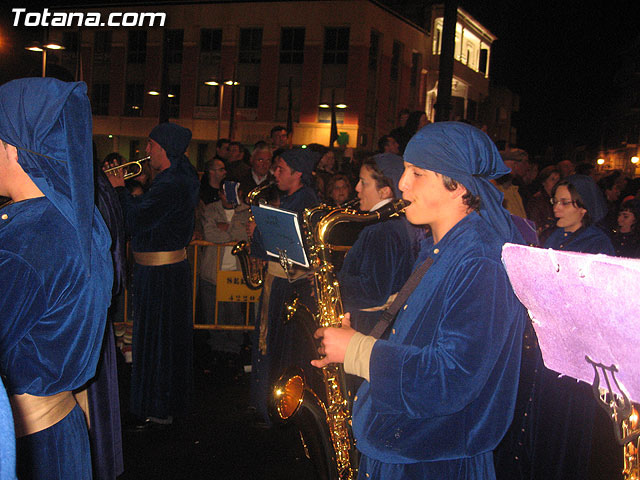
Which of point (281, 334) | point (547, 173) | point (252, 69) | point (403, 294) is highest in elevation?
point (252, 69)

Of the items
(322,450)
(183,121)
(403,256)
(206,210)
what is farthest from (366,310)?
(183,121)

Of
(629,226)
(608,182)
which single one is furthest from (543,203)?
(608,182)

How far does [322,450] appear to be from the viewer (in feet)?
10.6

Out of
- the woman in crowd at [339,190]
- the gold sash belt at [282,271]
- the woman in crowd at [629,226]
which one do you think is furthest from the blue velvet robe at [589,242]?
the woman in crowd at [629,226]

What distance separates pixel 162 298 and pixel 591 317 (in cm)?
405

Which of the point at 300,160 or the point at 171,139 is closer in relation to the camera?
the point at 171,139

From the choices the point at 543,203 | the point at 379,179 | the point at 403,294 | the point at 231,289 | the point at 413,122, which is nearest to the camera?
the point at 403,294

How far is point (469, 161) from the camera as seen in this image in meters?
1.94

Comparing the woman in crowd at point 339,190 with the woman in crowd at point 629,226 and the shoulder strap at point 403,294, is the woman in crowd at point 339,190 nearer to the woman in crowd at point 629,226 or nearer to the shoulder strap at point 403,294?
the woman in crowd at point 629,226

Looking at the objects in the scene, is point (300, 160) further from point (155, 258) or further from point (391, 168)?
point (155, 258)

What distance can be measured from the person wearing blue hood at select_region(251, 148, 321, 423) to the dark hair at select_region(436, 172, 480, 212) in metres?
2.68

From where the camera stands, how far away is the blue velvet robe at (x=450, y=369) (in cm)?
177

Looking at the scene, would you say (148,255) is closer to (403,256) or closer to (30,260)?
(403,256)

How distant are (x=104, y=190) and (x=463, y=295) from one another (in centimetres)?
221
